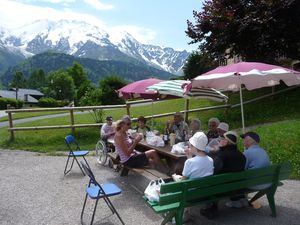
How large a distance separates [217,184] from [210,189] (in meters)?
0.15

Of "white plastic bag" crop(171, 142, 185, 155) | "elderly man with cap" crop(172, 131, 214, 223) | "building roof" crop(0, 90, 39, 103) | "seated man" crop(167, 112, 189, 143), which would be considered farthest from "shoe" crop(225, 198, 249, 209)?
"building roof" crop(0, 90, 39, 103)

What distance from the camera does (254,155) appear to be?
612cm

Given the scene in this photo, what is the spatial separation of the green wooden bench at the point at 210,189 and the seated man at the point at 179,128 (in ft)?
8.33

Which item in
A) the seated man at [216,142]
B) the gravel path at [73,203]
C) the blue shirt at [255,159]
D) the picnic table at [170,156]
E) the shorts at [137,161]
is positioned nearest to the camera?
the gravel path at [73,203]

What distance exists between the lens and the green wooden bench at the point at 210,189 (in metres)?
5.04


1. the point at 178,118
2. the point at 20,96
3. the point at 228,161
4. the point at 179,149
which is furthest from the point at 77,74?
the point at 228,161

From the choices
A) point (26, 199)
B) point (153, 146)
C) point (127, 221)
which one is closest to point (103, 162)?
point (153, 146)

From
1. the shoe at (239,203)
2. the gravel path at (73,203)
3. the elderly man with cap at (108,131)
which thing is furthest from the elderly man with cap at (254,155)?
the elderly man with cap at (108,131)

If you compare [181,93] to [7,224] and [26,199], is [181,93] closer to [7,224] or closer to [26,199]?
[26,199]

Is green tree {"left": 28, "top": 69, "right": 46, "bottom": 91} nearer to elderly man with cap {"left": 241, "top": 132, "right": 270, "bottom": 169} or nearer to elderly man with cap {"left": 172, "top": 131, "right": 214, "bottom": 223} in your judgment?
elderly man with cap {"left": 241, "top": 132, "right": 270, "bottom": 169}

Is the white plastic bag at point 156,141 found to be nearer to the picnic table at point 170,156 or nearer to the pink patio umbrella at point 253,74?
the picnic table at point 170,156

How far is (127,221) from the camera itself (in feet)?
19.2

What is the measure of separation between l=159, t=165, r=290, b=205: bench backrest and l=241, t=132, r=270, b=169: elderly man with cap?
0.26 m

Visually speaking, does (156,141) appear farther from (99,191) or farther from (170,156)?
(99,191)
